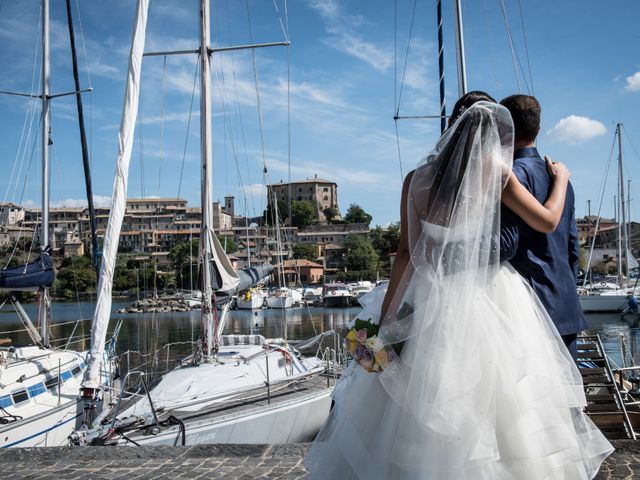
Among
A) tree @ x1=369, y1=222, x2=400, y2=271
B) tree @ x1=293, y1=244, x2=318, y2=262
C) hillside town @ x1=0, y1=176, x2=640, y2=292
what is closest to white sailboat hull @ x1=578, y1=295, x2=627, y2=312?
hillside town @ x1=0, y1=176, x2=640, y2=292

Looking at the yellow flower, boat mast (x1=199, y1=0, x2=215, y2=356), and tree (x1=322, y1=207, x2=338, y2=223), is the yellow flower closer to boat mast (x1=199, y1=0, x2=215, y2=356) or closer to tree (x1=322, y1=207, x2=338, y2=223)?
boat mast (x1=199, y1=0, x2=215, y2=356)

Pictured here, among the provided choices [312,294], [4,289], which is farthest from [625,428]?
[312,294]

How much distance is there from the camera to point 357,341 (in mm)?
2586

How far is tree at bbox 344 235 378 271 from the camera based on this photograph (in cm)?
11131

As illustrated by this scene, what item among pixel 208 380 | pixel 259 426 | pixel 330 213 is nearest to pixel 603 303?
pixel 208 380

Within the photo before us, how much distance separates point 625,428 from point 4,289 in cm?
1273

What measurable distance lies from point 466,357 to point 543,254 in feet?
2.09

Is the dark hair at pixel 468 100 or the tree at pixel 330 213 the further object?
the tree at pixel 330 213

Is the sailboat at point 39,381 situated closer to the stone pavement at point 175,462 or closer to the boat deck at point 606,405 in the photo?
the stone pavement at point 175,462

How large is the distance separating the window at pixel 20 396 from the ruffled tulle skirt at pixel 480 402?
9955 millimetres

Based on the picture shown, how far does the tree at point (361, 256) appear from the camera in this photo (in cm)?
11131

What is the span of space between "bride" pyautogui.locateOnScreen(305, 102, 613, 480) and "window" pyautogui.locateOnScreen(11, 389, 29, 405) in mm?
9740

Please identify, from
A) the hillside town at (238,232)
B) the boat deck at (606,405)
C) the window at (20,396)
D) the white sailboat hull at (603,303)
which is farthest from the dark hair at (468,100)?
the hillside town at (238,232)

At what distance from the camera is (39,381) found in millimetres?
11367
